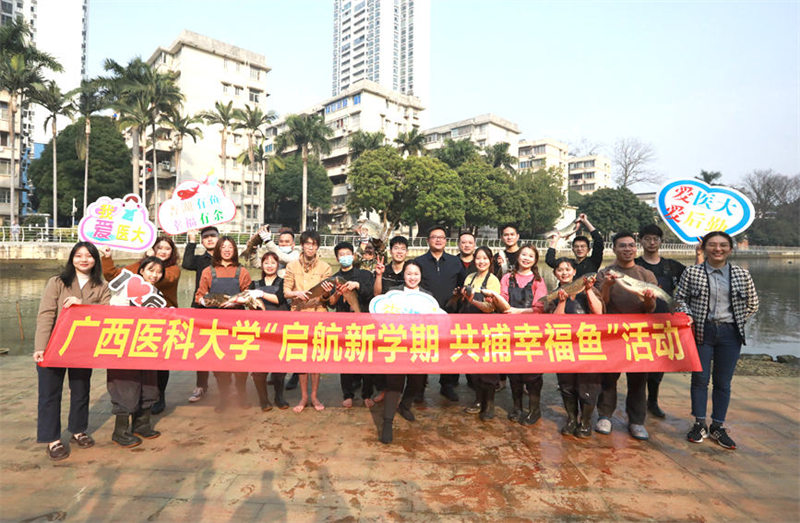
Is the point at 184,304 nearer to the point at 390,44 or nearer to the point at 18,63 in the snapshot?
the point at 18,63

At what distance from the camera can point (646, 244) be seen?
4.82 meters

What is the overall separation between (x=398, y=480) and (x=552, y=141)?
77.5m

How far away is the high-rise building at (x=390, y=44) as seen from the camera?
103688mm

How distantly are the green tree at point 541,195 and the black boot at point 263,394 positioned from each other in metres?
43.3

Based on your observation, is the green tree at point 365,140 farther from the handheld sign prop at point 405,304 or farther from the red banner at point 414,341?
the red banner at point 414,341

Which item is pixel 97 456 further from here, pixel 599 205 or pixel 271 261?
pixel 599 205

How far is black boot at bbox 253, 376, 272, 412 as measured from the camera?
473 centimetres

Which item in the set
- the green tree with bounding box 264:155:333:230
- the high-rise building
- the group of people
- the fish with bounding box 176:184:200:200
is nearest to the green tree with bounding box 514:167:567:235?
the green tree with bounding box 264:155:333:230

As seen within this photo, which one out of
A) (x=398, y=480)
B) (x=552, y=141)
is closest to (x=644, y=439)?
(x=398, y=480)

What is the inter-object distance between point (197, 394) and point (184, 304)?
10.8 m

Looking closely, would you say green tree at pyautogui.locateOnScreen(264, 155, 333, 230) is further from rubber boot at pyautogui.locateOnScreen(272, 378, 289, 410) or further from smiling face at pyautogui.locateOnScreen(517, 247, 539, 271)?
smiling face at pyautogui.locateOnScreen(517, 247, 539, 271)

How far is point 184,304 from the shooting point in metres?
14.8

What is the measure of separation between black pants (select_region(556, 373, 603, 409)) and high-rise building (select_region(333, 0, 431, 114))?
350 feet

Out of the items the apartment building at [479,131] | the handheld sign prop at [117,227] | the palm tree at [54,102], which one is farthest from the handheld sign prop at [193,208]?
the apartment building at [479,131]
